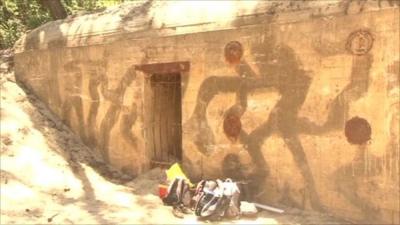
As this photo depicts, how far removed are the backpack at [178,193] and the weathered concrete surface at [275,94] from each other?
426 millimetres

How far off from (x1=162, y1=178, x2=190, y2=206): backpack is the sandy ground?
0.11 meters

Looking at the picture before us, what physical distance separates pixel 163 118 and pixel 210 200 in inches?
80.6

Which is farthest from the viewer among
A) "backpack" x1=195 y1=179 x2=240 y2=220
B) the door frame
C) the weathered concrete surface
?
the door frame

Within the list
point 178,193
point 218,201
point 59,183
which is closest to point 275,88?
point 218,201

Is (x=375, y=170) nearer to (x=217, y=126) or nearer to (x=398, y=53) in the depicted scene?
(x=398, y=53)

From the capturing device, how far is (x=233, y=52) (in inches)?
245

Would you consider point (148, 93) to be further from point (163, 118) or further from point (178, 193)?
point (178, 193)

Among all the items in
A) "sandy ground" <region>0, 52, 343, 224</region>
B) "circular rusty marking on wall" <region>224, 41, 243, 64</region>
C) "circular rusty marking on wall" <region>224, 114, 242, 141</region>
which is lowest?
"sandy ground" <region>0, 52, 343, 224</region>

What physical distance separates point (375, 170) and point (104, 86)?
426 centimetres

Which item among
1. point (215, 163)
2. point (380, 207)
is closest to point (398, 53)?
point (380, 207)

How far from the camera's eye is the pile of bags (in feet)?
18.6

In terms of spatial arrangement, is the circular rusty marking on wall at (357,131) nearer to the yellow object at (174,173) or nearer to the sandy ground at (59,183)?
the sandy ground at (59,183)

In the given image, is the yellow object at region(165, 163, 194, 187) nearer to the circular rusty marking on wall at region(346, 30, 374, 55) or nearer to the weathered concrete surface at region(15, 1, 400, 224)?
the weathered concrete surface at region(15, 1, 400, 224)

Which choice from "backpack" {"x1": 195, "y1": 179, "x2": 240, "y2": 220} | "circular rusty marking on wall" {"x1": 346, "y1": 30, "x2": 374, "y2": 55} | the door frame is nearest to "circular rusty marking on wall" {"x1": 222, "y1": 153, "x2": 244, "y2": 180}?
"backpack" {"x1": 195, "y1": 179, "x2": 240, "y2": 220}
